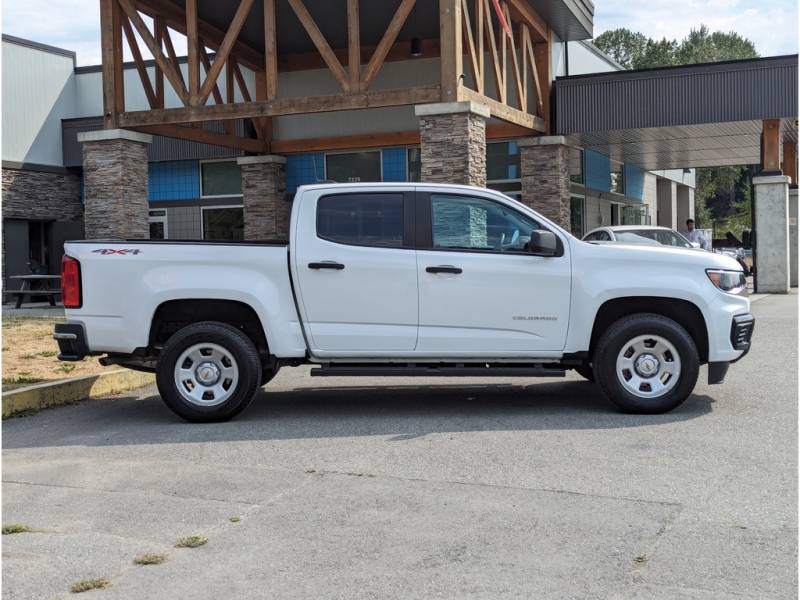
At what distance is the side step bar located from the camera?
8.05m

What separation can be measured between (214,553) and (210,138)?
2013 cm

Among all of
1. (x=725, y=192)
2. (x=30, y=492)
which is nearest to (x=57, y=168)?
(x=30, y=492)

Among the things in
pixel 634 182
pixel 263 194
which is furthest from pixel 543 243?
pixel 634 182

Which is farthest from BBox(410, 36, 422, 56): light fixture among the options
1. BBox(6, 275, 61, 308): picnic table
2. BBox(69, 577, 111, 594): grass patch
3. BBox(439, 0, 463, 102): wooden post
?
BBox(69, 577, 111, 594): grass patch

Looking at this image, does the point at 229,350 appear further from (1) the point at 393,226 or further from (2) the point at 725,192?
(2) the point at 725,192

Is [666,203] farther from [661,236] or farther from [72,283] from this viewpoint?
[72,283]

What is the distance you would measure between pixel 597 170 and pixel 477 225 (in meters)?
23.3

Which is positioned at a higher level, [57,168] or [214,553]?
[57,168]

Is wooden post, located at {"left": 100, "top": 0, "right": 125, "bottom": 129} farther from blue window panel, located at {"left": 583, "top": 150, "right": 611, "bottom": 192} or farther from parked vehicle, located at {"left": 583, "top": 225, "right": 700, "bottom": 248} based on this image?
blue window panel, located at {"left": 583, "top": 150, "right": 611, "bottom": 192}

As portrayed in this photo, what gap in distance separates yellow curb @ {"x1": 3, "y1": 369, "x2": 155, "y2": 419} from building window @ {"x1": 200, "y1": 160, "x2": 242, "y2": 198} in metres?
18.0

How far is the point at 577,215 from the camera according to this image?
28.5 metres

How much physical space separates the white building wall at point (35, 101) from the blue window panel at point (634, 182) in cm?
1995

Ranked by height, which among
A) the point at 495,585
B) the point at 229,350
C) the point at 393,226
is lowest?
the point at 495,585

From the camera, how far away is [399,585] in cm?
419
